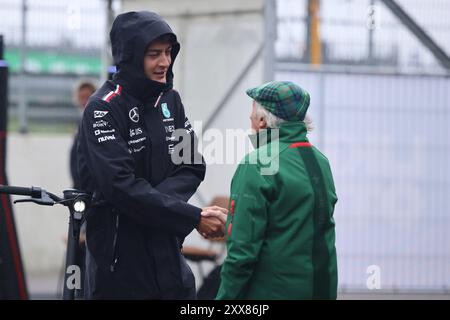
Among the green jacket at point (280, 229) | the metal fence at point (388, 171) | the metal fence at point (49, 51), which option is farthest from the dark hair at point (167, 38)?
the metal fence at point (49, 51)

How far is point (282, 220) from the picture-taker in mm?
3529

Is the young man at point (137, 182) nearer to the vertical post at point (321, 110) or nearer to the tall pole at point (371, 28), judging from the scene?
the vertical post at point (321, 110)

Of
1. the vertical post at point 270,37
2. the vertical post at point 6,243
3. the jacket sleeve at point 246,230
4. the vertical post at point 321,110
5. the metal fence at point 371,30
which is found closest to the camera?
the jacket sleeve at point 246,230

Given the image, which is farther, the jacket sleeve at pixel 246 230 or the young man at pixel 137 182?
the young man at pixel 137 182

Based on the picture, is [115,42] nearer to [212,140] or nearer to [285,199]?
[285,199]

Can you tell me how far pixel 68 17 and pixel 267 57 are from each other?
344cm

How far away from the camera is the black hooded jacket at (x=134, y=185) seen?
12.4 feet

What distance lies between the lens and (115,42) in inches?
159

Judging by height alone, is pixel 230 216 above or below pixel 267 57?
below

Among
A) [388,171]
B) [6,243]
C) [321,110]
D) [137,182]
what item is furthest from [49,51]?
[137,182]

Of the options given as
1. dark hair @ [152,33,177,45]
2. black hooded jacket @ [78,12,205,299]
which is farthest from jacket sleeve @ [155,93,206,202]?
dark hair @ [152,33,177,45]

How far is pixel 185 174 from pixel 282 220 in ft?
→ 2.08
